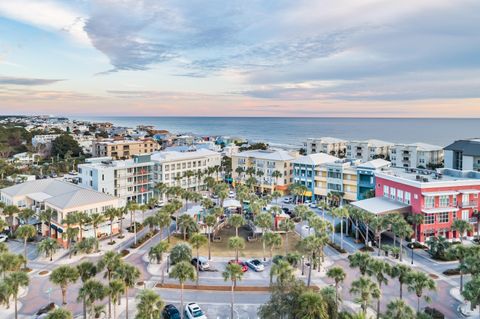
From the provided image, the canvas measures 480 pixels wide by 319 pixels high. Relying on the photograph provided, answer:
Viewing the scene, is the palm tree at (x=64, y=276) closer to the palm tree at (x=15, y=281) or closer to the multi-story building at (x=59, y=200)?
the palm tree at (x=15, y=281)

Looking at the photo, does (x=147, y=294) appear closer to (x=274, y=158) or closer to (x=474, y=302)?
(x=474, y=302)

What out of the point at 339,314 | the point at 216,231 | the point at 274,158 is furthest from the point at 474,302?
the point at 274,158

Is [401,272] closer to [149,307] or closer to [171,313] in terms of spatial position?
[171,313]

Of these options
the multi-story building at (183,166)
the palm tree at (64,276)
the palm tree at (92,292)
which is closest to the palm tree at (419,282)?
the palm tree at (92,292)

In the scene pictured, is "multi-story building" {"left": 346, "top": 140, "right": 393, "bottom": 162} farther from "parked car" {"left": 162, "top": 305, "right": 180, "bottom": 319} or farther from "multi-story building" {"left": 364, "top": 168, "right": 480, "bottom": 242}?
"parked car" {"left": 162, "top": 305, "right": 180, "bottom": 319}

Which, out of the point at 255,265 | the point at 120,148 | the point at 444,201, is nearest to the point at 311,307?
the point at 255,265
